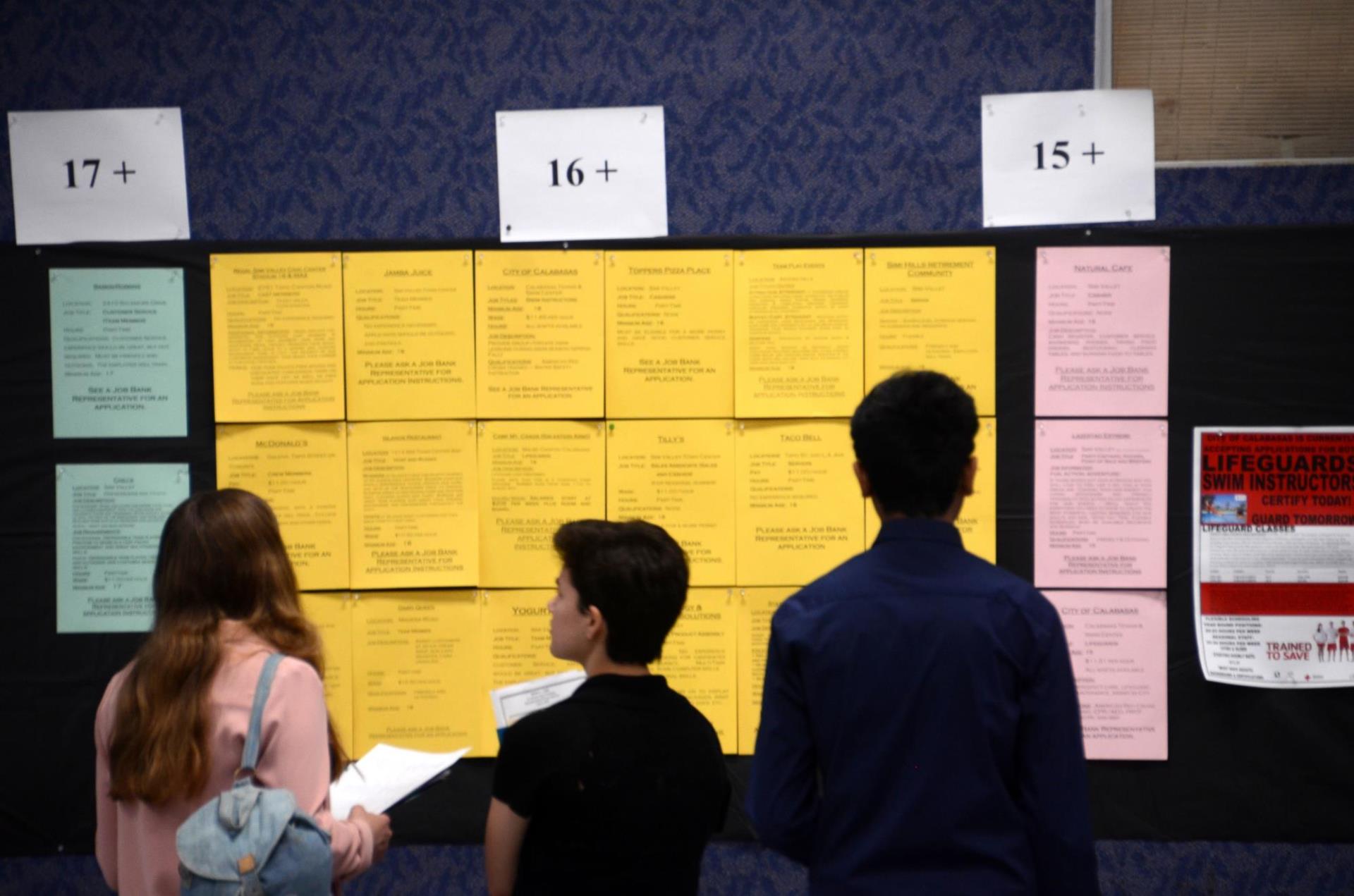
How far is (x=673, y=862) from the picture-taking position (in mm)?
1264

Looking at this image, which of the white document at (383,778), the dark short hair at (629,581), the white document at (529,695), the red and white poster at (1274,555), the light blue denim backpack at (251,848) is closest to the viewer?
the light blue denim backpack at (251,848)

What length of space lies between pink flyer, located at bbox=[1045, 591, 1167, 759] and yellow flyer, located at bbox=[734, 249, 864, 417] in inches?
23.4

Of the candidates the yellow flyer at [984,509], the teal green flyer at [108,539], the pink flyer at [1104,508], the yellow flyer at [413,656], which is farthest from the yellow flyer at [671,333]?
the teal green flyer at [108,539]

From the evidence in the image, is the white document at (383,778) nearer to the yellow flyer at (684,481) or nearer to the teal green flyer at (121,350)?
the yellow flyer at (684,481)

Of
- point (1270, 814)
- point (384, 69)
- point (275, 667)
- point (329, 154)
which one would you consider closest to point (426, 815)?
point (275, 667)

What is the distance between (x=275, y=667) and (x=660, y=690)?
1.49 feet

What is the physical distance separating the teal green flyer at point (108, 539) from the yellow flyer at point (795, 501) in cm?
111

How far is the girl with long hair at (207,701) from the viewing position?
1.23 metres

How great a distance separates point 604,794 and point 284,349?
4.07 ft

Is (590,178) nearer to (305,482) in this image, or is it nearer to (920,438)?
(305,482)

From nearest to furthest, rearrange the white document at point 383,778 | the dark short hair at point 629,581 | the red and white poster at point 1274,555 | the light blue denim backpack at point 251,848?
the light blue denim backpack at point 251,848 → the dark short hair at point 629,581 → the white document at point 383,778 → the red and white poster at point 1274,555

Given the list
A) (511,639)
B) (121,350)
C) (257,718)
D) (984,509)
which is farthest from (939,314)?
(121,350)

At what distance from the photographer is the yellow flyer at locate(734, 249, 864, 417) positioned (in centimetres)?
207

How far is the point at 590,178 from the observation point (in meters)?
2.08
